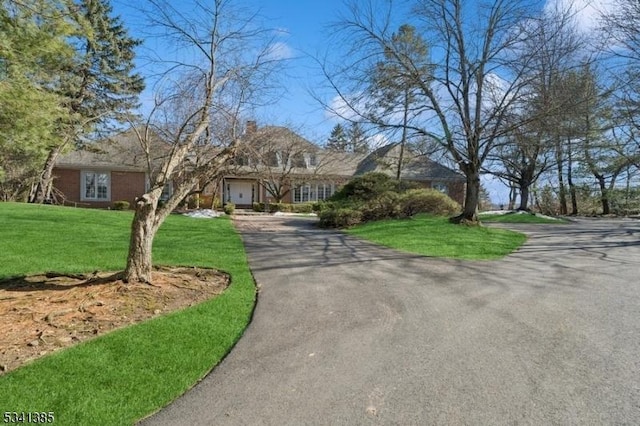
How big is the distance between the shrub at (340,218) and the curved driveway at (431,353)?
31.3 ft

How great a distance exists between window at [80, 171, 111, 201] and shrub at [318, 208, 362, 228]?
19.2 metres

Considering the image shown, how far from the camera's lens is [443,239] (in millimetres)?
12164

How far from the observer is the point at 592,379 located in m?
3.40

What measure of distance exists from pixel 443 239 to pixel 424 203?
7191mm

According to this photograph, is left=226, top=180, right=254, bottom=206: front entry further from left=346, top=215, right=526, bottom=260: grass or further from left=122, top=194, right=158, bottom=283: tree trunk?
left=122, top=194, right=158, bottom=283: tree trunk

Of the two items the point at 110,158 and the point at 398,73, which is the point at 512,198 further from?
the point at 110,158

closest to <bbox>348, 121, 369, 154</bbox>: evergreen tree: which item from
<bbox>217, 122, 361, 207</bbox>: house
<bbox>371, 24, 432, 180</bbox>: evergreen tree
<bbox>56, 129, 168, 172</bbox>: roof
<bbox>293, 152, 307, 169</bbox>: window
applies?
<bbox>371, 24, 432, 180</bbox>: evergreen tree

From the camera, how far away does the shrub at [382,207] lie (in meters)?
18.2

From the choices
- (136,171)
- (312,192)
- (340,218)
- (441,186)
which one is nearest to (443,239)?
(340,218)

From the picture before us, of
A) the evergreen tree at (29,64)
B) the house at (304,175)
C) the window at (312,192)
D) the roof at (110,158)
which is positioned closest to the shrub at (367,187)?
the house at (304,175)

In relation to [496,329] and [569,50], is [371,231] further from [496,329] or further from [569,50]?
[496,329]

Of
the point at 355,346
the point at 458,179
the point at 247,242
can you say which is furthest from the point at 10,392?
the point at 458,179

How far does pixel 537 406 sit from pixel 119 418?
296 cm

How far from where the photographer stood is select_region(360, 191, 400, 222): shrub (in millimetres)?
18172
